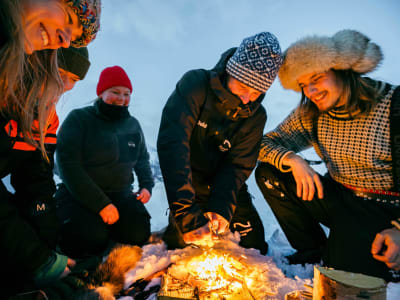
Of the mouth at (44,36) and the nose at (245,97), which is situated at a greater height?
the mouth at (44,36)

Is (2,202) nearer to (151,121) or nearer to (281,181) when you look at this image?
(281,181)

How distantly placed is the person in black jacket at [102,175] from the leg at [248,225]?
945 mm

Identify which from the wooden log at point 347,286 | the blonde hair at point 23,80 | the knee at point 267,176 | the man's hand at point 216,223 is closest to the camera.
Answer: the wooden log at point 347,286

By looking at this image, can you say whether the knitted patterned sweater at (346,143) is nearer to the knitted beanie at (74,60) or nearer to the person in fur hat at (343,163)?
the person in fur hat at (343,163)

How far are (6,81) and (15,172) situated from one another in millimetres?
Result: 646

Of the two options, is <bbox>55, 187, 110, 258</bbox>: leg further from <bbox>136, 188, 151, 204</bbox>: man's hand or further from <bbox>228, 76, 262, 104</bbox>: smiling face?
<bbox>228, 76, 262, 104</bbox>: smiling face

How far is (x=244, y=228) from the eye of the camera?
2.36 meters

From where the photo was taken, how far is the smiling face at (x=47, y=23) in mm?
1021

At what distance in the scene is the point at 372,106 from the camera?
188 centimetres

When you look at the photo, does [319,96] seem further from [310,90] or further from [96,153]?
[96,153]

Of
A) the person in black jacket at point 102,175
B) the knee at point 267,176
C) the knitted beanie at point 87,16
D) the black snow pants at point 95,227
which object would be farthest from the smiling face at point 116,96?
the knee at point 267,176

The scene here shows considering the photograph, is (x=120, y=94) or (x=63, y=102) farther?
(x=120, y=94)

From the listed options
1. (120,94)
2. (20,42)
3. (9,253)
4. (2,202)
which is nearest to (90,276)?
(9,253)

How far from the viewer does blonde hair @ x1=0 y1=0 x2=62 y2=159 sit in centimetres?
97
